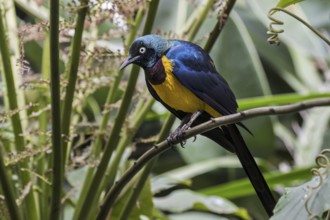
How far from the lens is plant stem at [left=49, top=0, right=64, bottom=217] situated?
62 centimetres

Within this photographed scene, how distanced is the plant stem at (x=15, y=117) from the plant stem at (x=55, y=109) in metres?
0.09

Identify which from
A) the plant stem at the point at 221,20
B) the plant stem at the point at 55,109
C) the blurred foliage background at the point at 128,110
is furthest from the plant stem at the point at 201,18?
the plant stem at the point at 55,109

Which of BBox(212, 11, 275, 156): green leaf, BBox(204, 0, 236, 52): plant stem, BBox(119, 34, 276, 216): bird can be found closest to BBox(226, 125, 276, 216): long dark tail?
BBox(119, 34, 276, 216): bird

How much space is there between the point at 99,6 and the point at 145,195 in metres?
0.35

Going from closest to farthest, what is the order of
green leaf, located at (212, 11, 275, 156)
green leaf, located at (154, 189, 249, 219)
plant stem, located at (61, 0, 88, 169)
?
1. plant stem, located at (61, 0, 88, 169)
2. green leaf, located at (154, 189, 249, 219)
3. green leaf, located at (212, 11, 275, 156)

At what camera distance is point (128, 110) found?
0.89 meters

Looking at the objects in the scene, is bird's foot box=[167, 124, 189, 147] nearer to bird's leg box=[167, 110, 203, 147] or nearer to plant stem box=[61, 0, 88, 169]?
bird's leg box=[167, 110, 203, 147]

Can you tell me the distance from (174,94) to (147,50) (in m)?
0.08

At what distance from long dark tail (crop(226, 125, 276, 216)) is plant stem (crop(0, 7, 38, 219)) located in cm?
26

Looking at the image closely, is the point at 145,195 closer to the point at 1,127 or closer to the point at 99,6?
the point at 1,127

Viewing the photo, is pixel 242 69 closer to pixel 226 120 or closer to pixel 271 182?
pixel 271 182

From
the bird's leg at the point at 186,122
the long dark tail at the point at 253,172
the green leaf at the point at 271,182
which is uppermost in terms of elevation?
the green leaf at the point at 271,182

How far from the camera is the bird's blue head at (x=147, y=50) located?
829 mm

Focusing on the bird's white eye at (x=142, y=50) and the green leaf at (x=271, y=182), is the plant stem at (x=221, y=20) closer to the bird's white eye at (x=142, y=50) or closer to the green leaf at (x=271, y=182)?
the bird's white eye at (x=142, y=50)
